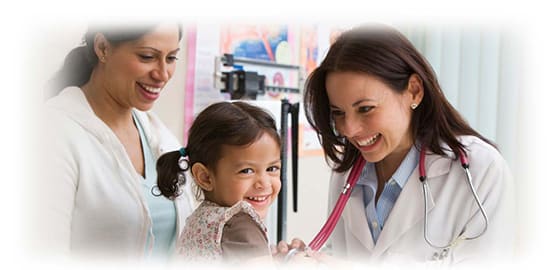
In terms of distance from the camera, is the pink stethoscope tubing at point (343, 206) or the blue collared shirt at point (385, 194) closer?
the pink stethoscope tubing at point (343, 206)

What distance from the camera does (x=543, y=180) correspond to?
839 millimetres

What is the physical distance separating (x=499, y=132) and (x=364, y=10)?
1093mm

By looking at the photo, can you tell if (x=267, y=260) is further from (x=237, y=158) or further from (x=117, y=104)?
(x=117, y=104)

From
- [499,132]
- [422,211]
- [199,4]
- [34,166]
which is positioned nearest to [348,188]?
[422,211]

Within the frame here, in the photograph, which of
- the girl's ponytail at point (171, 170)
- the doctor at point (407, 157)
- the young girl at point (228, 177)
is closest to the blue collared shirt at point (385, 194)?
the doctor at point (407, 157)

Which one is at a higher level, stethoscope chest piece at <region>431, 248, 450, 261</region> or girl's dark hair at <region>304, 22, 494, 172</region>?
girl's dark hair at <region>304, 22, 494, 172</region>

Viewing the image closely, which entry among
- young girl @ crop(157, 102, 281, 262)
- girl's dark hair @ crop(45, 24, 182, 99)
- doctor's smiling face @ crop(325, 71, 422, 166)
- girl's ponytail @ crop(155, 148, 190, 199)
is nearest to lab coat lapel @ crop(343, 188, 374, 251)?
doctor's smiling face @ crop(325, 71, 422, 166)

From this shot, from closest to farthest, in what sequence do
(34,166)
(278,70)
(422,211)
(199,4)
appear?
(34,166), (199,4), (422,211), (278,70)

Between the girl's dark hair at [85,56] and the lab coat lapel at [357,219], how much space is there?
1.50 ft

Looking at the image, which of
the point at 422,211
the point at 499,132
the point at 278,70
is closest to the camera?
the point at 422,211

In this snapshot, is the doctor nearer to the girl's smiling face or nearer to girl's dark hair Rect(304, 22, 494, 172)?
girl's dark hair Rect(304, 22, 494, 172)

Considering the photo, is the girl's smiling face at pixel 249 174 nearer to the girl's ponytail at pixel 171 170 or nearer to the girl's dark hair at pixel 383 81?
the girl's ponytail at pixel 171 170

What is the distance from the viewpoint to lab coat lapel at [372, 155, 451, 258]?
0.91 meters

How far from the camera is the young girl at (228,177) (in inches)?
29.4
